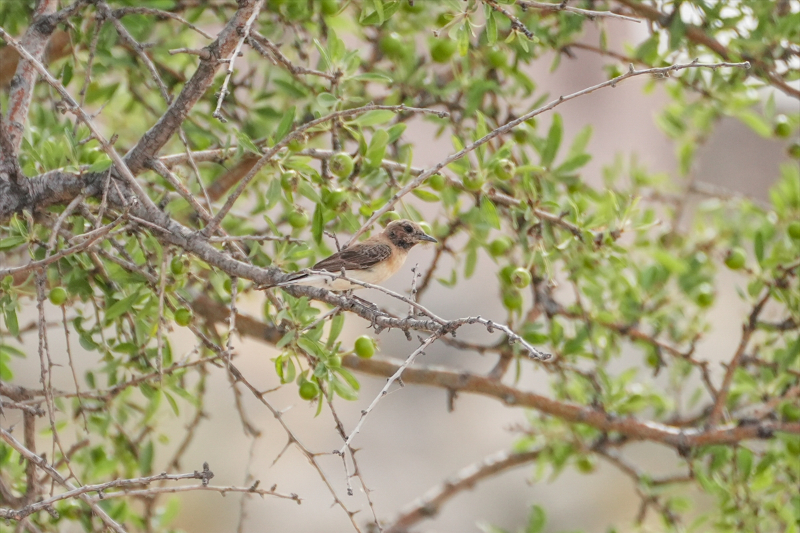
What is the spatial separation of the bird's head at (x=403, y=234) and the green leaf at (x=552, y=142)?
0.65 m

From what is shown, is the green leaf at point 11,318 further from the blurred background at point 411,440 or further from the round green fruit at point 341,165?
the blurred background at point 411,440

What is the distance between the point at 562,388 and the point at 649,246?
0.92 m

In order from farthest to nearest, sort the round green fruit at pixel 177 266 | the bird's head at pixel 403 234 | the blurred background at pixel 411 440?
the blurred background at pixel 411 440 → the bird's head at pixel 403 234 → the round green fruit at pixel 177 266

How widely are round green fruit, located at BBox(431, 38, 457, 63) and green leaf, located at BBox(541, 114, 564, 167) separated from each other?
0.55m

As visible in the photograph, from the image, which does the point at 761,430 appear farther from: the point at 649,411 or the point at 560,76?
the point at 560,76

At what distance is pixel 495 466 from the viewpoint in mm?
4973

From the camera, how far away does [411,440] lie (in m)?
9.49

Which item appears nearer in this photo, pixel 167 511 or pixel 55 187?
pixel 55 187

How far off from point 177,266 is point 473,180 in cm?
115

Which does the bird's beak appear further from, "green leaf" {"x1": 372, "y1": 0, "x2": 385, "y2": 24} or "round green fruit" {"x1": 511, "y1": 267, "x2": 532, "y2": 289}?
"green leaf" {"x1": 372, "y1": 0, "x2": 385, "y2": 24}

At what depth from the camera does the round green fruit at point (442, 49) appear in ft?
11.6

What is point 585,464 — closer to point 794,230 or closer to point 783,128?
point 794,230

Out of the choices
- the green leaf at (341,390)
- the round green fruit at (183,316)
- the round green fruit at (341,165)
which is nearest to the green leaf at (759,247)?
the round green fruit at (341,165)

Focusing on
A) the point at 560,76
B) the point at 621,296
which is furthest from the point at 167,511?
the point at 560,76
